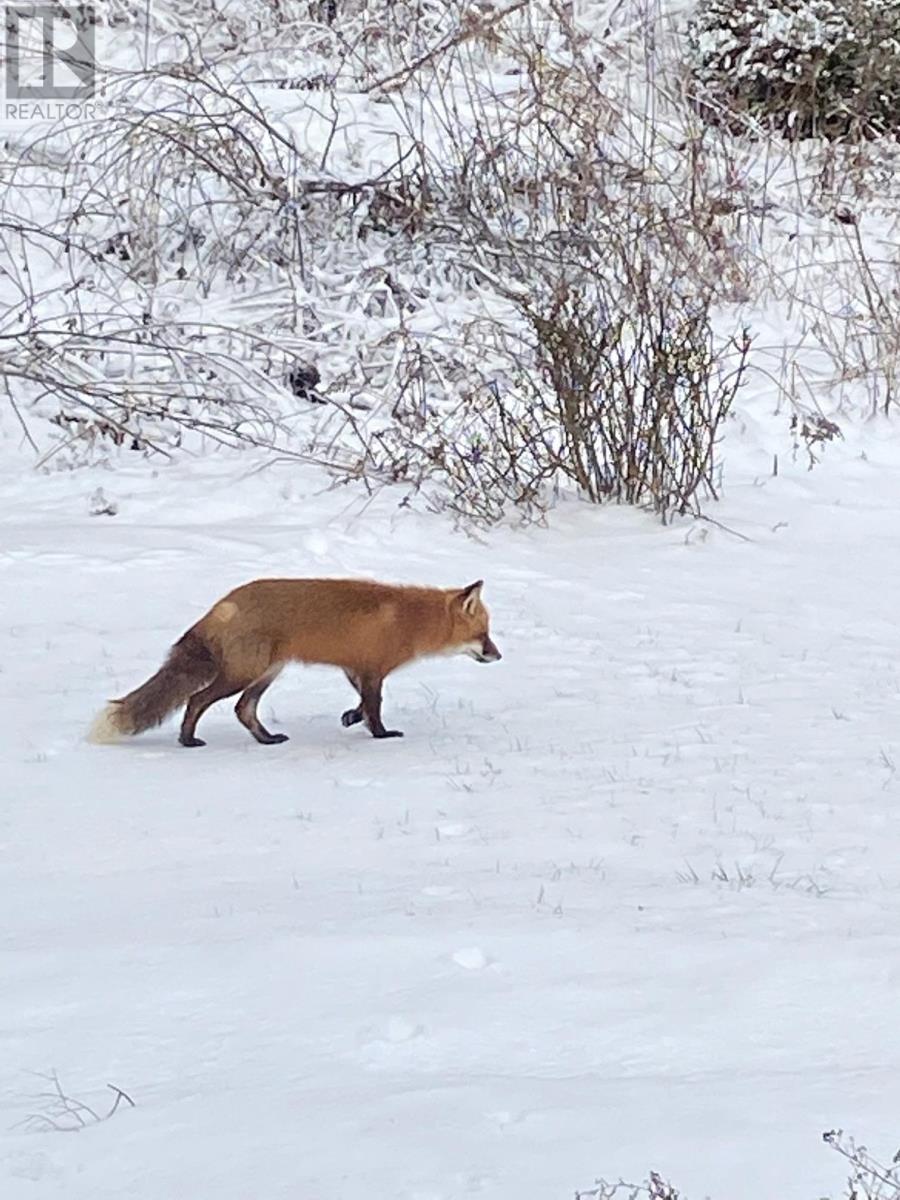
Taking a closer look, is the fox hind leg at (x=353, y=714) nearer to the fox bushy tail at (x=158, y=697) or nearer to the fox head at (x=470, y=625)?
the fox head at (x=470, y=625)

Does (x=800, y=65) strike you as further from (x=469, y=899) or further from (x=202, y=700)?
(x=469, y=899)

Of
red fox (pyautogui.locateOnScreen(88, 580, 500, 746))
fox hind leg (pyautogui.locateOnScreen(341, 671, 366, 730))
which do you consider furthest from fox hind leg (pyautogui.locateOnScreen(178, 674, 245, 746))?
fox hind leg (pyautogui.locateOnScreen(341, 671, 366, 730))

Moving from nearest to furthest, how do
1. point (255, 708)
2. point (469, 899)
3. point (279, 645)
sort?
point (469, 899) → point (279, 645) → point (255, 708)

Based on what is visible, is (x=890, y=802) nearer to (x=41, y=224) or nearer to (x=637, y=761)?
(x=637, y=761)

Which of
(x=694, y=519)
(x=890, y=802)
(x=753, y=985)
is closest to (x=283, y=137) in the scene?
(x=694, y=519)

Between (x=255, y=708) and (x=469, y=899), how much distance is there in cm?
208

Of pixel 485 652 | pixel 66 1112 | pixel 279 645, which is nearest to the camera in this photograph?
pixel 66 1112

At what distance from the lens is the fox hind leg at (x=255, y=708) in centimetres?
673

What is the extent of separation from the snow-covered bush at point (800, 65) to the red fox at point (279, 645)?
34.3 ft

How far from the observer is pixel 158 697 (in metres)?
6.68

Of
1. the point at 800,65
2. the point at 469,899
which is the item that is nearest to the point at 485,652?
the point at 469,899

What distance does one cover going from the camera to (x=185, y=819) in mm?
5773

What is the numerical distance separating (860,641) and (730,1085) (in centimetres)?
519

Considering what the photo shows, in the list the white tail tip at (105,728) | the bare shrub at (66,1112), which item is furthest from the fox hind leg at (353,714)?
the bare shrub at (66,1112)
